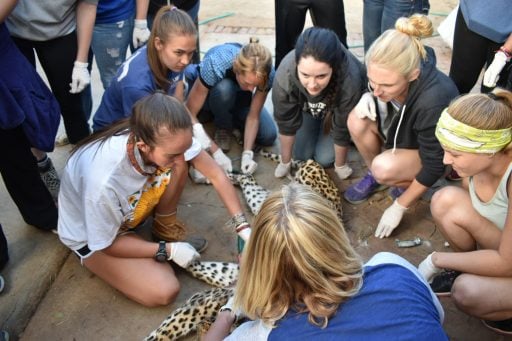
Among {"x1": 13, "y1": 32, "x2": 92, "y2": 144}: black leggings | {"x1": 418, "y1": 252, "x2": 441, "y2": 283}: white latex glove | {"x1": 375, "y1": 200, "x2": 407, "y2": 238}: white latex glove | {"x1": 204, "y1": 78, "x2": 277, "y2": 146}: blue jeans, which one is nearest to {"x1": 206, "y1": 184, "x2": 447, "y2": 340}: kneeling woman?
{"x1": 418, "y1": 252, "x2": 441, "y2": 283}: white latex glove

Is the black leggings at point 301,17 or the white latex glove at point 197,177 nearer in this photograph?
the white latex glove at point 197,177

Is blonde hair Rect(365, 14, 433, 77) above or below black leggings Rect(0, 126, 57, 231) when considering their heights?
above

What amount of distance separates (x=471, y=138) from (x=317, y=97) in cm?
101

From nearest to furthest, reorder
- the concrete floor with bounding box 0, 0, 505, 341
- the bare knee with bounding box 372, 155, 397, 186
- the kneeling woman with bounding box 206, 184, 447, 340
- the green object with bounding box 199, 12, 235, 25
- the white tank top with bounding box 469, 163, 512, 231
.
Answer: the kneeling woman with bounding box 206, 184, 447, 340
the white tank top with bounding box 469, 163, 512, 231
the concrete floor with bounding box 0, 0, 505, 341
the bare knee with bounding box 372, 155, 397, 186
the green object with bounding box 199, 12, 235, 25

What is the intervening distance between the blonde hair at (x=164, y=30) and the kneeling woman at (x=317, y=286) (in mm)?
1355

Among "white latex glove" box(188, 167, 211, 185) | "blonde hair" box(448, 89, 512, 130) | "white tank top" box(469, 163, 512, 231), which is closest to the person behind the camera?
"blonde hair" box(448, 89, 512, 130)

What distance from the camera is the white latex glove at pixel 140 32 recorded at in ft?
9.12

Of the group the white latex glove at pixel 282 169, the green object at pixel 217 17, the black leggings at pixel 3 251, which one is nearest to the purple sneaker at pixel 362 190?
the white latex glove at pixel 282 169

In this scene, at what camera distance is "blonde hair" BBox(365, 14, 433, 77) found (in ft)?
6.79

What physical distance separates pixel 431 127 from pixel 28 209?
208 centimetres

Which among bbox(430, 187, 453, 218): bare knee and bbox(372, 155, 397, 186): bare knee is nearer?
bbox(430, 187, 453, 218): bare knee

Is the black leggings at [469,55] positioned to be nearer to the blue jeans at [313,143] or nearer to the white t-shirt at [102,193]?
the blue jeans at [313,143]

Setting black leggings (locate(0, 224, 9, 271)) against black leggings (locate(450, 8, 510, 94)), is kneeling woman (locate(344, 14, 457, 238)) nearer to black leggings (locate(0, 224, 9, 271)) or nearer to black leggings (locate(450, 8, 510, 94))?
black leggings (locate(450, 8, 510, 94))

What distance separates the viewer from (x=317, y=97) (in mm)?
2576
